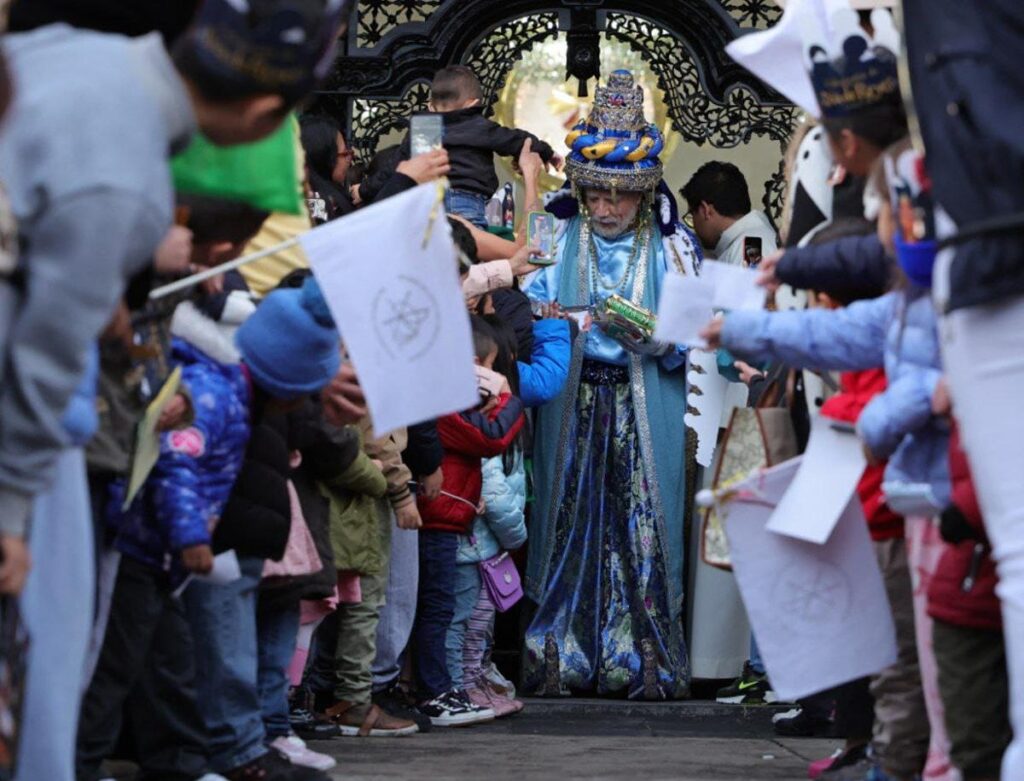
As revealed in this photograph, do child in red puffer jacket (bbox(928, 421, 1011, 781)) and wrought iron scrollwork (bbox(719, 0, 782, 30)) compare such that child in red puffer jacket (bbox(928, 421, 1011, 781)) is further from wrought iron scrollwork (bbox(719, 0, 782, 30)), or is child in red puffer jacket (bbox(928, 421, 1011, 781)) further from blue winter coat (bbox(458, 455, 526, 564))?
wrought iron scrollwork (bbox(719, 0, 782, 30))

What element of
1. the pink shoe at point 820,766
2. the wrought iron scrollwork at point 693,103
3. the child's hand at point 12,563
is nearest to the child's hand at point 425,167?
the pink shoe at point 820,766

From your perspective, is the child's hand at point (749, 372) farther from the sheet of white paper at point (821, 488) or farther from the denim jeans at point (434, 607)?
the sheet of white paper at point (821, 488)

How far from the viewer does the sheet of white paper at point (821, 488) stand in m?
4.91

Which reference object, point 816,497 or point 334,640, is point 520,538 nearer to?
point 334,640

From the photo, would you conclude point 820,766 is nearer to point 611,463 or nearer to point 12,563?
point 611,463

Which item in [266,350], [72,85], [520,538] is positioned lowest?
[520,538]

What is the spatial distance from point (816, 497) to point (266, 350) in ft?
4.44

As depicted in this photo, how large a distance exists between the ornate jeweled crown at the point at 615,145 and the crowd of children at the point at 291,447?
0.40 meters

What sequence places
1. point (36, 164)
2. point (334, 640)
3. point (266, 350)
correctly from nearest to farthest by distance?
point (36, 164) < point (266, 350) < point (334, 640)

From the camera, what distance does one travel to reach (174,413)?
481 cm

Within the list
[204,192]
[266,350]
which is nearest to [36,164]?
[204,192]

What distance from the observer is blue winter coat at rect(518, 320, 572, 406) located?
8.34 metres

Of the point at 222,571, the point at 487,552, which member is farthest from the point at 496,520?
the point at 222,571

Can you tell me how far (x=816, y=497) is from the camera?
496 cm
